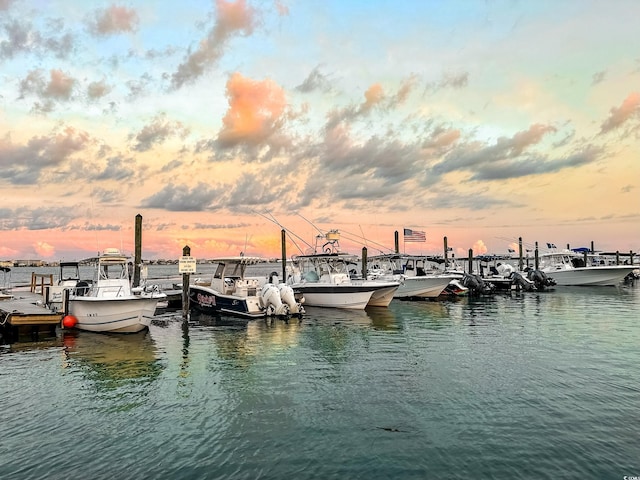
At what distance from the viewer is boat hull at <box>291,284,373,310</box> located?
2838 centimetres

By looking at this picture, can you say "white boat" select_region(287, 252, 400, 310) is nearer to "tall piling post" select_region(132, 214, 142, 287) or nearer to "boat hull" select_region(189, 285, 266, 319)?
"boat hull" select_region(189, 285, 266, 319)

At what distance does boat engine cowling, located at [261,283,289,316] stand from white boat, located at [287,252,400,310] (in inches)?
199

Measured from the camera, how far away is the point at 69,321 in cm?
1981

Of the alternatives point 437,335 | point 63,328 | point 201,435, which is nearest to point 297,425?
point 201,435

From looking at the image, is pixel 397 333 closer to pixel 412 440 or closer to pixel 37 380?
pixel 412 440

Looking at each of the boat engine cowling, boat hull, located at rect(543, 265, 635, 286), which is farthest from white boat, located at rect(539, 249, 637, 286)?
the boat engine cowling

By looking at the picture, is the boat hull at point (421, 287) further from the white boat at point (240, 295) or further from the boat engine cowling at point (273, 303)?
the boat engine cowling at point (273, 303)

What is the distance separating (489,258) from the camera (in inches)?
2393

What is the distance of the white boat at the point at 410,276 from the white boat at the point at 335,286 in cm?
498

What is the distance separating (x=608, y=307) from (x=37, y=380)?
3231 cm

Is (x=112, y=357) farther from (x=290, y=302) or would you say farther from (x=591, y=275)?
(x=591, y=275)

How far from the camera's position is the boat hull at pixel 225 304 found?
24891mm

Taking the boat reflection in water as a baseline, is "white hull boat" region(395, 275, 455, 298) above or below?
above

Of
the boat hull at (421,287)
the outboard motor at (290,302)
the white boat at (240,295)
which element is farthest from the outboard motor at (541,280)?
the outboard motor at (290,302)
